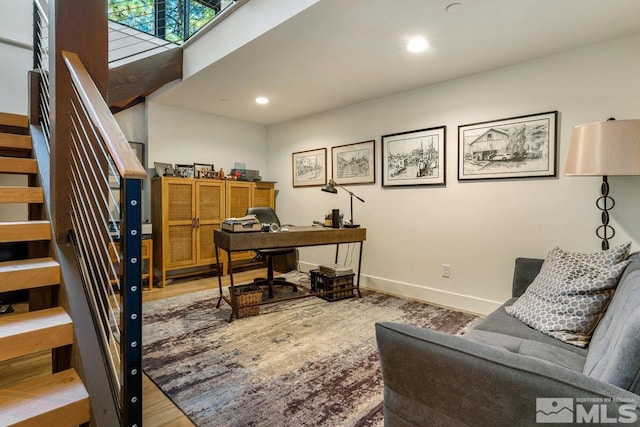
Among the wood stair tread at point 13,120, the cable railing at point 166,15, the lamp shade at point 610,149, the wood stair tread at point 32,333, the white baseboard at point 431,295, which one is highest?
the cable railing at point 166,15

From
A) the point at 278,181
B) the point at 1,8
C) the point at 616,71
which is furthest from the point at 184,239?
the point at 616,71

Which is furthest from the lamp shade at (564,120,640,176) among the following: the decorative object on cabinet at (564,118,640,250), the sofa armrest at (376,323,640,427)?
the sofa armrest at (376,323,640,427)

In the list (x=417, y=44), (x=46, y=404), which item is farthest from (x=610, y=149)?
(x=46, y=404)

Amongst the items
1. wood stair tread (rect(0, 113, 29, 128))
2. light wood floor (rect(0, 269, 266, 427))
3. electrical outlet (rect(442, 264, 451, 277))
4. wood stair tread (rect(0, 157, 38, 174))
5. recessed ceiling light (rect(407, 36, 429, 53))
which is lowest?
light wood floor (rect(0, 269, 266, 427))

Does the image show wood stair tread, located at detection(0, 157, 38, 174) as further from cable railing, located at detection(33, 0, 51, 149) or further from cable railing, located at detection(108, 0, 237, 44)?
cable railing, located at detection(108, 0, 237, 44)

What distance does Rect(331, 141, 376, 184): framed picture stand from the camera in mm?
4062

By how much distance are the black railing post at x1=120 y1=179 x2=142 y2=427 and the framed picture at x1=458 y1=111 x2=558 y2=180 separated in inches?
120

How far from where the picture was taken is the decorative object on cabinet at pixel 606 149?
1.94 meters

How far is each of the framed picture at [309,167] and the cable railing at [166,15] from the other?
2082 mm

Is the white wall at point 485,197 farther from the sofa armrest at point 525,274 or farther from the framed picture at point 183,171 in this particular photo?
the framed picture at point 183,171

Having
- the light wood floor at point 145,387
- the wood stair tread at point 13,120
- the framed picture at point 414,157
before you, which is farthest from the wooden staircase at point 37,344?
the framed picture at point 414,157

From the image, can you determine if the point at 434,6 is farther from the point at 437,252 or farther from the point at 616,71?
the point at 437,252

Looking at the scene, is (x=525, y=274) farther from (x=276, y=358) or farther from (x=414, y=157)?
(x=276, y=358)

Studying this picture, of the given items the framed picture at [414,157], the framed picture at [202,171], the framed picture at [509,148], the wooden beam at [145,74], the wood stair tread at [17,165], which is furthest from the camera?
the framed picture at [202,171]
